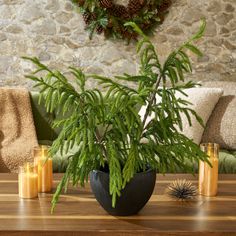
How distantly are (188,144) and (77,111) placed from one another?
0.41 metres

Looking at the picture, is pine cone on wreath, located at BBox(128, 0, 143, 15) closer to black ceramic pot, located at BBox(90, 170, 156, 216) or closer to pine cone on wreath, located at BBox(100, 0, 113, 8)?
pine cone on wreath, located at BBox(100, 0, 113, 8)

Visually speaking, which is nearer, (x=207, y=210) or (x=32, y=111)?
(x=207, y=210)

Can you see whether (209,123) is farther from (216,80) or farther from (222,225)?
(222,225)

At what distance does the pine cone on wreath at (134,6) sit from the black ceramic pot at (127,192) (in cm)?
245

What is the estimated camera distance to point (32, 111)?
371 cm

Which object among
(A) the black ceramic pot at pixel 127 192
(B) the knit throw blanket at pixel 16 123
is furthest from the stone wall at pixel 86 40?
(A) the black ceramic pot at pixel 127 192

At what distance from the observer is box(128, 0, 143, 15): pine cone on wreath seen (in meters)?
3.87

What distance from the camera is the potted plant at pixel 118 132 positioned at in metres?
1.55

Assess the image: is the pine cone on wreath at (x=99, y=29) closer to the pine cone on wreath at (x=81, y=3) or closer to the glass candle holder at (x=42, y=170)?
the pine cone on wreath at (x=81, y=3)

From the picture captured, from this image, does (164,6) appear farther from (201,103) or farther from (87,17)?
(201,103)

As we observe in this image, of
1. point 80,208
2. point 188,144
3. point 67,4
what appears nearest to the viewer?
point 188,144

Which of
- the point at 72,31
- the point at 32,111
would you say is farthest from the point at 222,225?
the point at 72,31

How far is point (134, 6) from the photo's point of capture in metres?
3.88

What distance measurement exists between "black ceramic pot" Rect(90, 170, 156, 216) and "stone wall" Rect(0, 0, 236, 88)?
2452 millimetres
